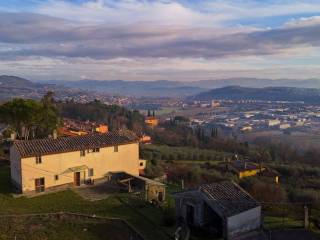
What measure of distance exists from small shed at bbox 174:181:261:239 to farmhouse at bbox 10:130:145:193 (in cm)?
1013

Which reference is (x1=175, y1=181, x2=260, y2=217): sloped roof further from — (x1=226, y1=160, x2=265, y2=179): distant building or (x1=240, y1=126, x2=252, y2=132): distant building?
(x1=240, y1=126, x2=252, y2=132): distant building

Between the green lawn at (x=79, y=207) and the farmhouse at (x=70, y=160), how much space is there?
1391 mm

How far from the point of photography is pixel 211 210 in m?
22.0

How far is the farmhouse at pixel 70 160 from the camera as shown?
2878cm

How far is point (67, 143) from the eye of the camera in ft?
102

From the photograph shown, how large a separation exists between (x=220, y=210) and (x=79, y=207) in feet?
28.0

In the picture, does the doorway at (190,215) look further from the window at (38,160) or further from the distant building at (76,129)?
the distant building at (76,129)

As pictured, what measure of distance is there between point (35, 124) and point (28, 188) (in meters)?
11.1

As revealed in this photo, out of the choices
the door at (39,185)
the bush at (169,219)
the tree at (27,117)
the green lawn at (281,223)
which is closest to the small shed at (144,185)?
the bush at (169,219)

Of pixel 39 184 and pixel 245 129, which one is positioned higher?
pixel 39 184

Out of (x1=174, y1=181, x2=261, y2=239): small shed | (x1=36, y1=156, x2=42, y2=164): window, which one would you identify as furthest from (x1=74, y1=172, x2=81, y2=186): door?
(x1=174, y1=181, x2=261, y2=239): small shed

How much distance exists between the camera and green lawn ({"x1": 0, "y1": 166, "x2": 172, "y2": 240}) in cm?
2265

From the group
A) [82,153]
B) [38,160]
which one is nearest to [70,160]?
[82,153]

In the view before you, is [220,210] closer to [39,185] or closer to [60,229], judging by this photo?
[60,229]
